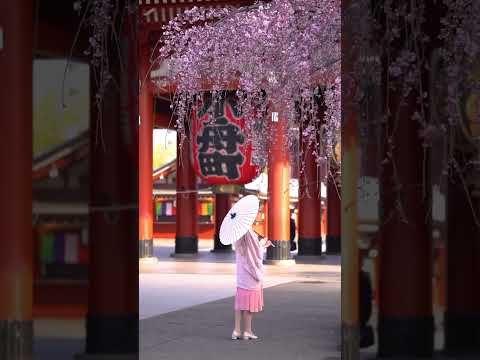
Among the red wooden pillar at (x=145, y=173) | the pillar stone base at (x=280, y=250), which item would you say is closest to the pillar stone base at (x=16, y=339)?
the red wooden pillar at (x=145, y=173)

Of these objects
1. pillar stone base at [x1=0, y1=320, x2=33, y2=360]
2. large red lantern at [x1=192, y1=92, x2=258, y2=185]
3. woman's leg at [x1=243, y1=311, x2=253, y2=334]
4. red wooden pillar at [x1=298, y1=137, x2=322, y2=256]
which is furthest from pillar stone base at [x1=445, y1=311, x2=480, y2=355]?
red wooden pillar at [x1=298, y1=137, x2=322, y2=256]

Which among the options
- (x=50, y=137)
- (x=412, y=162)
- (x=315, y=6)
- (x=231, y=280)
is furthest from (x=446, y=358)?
(x=231, y=280)

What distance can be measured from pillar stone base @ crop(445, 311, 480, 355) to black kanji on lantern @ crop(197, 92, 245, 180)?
55.6 ft

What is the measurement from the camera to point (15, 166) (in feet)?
17.3

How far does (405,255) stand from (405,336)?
1.65 feet

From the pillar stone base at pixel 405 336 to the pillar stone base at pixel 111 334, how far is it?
1520 millimetres

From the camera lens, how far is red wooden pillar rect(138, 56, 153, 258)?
77.1 ft

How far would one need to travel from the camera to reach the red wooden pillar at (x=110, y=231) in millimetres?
5469

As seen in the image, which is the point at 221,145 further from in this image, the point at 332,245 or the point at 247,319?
the point at 247,319

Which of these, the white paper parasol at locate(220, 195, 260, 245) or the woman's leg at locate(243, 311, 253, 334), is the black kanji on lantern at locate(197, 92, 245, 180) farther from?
the woman's leg at locate(243, 311, 253, 334)

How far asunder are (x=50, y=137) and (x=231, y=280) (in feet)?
44.9

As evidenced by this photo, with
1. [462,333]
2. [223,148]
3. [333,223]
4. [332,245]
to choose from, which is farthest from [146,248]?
[462,333]

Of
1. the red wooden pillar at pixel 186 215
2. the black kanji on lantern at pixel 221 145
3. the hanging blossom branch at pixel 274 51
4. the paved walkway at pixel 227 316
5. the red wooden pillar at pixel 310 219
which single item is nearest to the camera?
the hanging blossom branch at pixel 274 51

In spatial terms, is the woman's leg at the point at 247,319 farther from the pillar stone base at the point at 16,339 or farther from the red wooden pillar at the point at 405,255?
the pillar stone base at the point at 16,339
